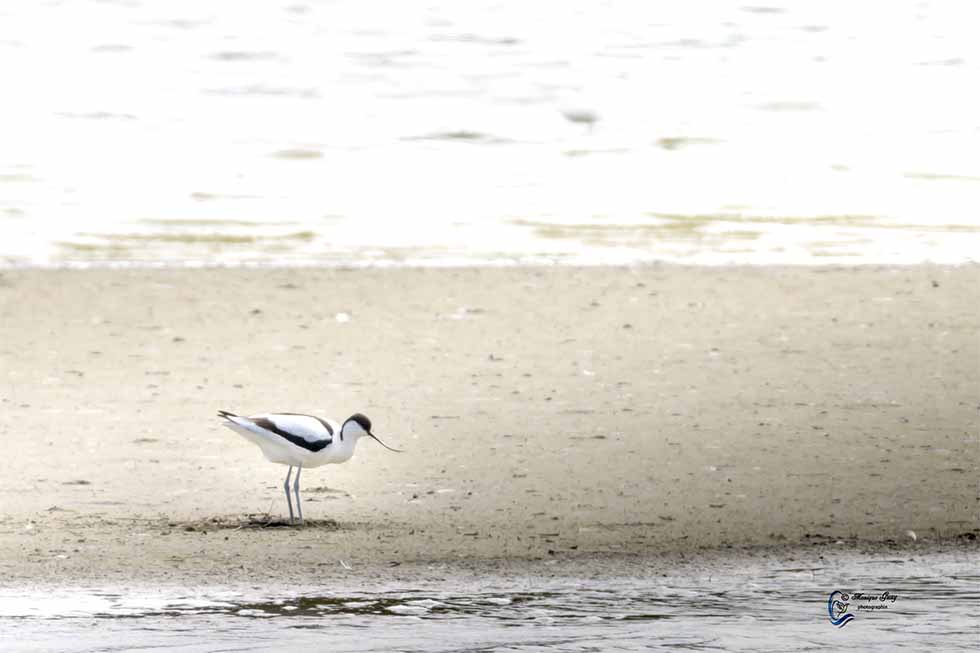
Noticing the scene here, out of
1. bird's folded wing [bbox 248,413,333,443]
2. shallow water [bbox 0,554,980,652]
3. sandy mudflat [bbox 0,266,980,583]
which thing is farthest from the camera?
sandy mudflat [bbox 0,266,980,583]

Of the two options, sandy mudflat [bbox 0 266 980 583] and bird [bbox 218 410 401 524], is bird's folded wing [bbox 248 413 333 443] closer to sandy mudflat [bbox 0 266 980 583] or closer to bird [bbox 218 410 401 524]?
bird [bbox 218 410 401 524]

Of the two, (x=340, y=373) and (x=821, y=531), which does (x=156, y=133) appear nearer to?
(x=340, y=373)

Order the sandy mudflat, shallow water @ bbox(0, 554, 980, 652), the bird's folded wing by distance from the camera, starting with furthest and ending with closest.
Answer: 1. the sandy mudflat
2. the bird's folded wing
3. shallow water @ bbox(0, 554, 980, 652)

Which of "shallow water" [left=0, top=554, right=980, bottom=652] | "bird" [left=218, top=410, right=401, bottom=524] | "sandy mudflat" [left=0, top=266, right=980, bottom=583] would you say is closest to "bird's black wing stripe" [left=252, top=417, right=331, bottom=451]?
"bird" [left=218, top=410, right=401, bottom=524]

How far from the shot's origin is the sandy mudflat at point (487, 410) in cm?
824

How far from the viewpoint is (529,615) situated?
22.2 ft

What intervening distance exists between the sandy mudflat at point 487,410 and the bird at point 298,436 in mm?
344

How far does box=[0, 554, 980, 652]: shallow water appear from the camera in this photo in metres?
6.33

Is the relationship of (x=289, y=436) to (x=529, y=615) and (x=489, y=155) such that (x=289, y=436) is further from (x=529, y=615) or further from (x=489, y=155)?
(x=489, y=155)

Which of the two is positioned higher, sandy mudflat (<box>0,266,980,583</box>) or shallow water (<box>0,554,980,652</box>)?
sandy mudflat (<box>0,266,980,583</box>)

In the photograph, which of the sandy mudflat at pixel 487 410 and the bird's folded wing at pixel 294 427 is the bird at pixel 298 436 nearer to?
the bird's folded wing at pixel 294 427

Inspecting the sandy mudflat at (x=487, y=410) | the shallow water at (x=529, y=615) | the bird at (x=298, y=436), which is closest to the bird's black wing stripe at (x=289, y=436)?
the bird at (x=298, y=436)

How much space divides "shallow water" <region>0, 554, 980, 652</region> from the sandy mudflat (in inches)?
18.8

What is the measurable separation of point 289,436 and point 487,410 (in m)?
2.97
